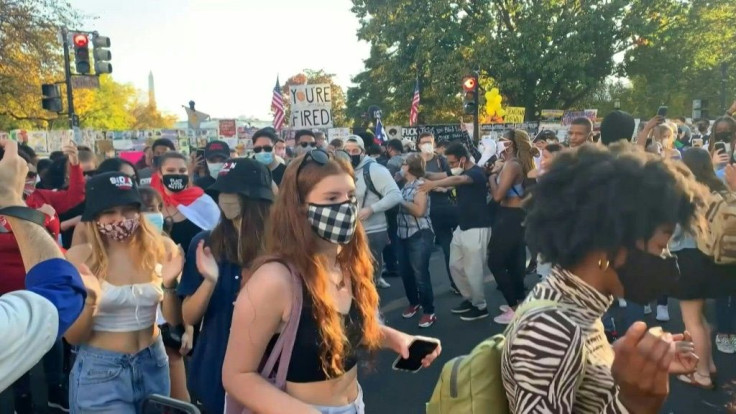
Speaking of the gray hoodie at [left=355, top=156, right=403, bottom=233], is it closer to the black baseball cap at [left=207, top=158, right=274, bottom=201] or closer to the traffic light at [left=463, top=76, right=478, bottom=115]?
the black baseball cap at [left=207, top=158, right=274, bottom=201]

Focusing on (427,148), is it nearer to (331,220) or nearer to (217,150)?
(217,150)

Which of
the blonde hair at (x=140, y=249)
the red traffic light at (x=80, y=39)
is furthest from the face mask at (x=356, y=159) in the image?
the red traffic light at (x=80, y=39)

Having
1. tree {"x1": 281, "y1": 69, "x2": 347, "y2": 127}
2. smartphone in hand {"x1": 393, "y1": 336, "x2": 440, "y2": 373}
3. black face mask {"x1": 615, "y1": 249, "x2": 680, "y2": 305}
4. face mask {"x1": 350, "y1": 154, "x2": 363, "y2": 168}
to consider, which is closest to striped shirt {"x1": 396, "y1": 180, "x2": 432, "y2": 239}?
face mask {"x1": 350, "y1": 154, "x2": 363, "y2": 168}

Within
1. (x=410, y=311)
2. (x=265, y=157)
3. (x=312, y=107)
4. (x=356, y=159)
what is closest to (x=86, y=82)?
(x=312, y=107)

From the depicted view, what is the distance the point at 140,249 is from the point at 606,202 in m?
2.48

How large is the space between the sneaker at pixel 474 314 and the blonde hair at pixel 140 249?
4.34 m

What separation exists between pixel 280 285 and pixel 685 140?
13734mm

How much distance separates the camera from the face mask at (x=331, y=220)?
7.88 feet

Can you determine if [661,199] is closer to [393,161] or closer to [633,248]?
[633,248]

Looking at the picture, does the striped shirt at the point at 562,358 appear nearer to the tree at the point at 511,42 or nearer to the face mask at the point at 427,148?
the face mask at the point at 427,148

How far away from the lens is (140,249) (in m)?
3.36

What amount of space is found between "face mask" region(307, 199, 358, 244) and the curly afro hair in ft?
2.48

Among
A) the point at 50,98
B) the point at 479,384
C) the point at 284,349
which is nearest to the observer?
the point at 479,384

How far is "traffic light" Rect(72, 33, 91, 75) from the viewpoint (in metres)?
14.4
